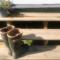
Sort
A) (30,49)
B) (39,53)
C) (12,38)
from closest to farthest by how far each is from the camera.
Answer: (12,38), (39,53), (30,49)

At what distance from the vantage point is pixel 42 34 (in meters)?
3.27

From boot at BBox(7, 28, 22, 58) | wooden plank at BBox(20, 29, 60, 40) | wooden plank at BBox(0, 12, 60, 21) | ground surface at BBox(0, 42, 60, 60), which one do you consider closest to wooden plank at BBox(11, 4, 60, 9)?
wooden plank at BBox(0, 12, 60, 21)

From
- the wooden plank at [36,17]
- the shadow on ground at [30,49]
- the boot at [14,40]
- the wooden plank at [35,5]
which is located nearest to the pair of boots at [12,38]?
the boot at [14,40]

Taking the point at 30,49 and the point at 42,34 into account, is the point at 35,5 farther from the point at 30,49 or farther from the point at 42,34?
the point at 30,49

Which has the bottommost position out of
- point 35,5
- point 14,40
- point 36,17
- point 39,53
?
point 39,53

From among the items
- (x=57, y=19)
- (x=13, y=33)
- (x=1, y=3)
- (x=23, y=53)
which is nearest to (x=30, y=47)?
(x=23, y=53)

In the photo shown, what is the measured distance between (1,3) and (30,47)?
0.93 m

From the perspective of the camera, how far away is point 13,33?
2.94 metres

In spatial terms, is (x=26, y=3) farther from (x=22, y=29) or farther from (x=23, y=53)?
(x=23, y=53)

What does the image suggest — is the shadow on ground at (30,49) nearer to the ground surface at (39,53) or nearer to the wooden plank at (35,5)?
the ground surface at (39,53)

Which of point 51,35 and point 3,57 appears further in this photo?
point 51,35

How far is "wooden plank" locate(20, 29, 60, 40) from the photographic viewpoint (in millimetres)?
3205

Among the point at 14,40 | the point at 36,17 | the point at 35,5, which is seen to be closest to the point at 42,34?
the point at 36,17

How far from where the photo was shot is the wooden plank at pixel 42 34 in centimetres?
A: 321
